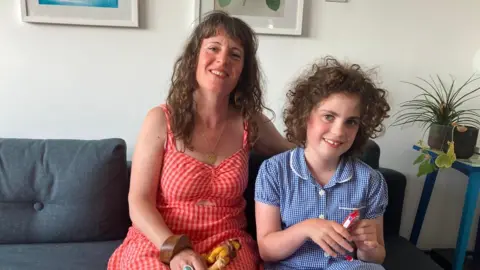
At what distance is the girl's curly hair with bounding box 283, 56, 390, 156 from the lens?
1.06 meters

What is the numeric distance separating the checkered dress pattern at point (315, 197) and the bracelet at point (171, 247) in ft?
0.82

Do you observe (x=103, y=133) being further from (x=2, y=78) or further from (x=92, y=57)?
(x=2, y=78)

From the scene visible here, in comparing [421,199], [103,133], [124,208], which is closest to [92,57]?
[103,133]

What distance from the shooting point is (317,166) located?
3.78ft

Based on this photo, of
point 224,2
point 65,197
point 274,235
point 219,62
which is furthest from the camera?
point 224,2

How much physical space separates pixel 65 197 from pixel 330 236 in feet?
3.19

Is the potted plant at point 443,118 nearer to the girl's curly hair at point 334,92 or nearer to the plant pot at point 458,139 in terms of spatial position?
the plant pot at point 458,139

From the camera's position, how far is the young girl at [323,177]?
3.43 ft

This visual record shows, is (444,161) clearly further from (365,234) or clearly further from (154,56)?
(154,56)

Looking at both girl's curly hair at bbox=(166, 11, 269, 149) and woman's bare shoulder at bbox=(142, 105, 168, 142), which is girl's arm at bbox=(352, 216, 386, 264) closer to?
girl's curly hair at bbox=(166, 11, 269, 149)

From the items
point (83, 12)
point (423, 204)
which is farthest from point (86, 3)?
point (423, 204)

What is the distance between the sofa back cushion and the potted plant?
1277 mm

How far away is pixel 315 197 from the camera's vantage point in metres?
1.12

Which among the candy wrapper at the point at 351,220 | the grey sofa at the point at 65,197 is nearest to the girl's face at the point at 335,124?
the candy wrapper at the point at 351,220
